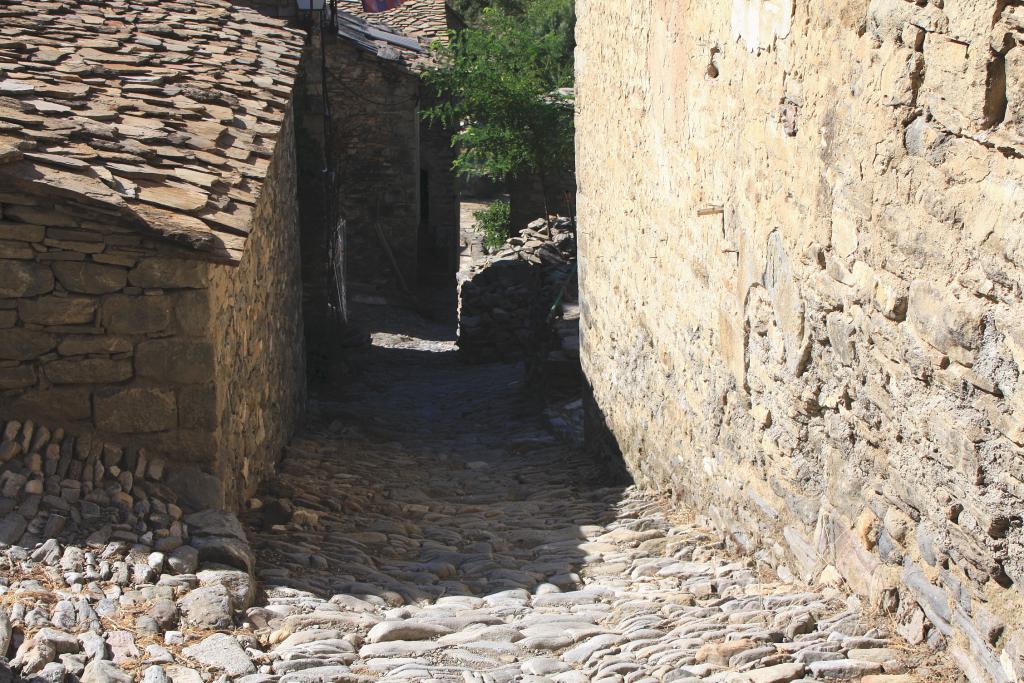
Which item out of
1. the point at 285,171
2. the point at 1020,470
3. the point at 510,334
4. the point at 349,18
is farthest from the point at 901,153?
the point at 349,18

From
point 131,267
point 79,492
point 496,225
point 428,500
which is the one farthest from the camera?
point 496,225

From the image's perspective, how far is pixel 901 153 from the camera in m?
2.84

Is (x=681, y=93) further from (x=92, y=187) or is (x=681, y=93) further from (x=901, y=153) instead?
(x=92, y=187)

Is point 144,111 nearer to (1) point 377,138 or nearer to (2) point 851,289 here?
(2) point 851,289

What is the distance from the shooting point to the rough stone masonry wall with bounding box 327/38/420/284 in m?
15.1

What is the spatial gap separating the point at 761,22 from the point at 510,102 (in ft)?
32.7

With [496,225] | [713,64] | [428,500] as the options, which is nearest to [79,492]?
[428,500]

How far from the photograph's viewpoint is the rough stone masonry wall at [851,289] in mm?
2488

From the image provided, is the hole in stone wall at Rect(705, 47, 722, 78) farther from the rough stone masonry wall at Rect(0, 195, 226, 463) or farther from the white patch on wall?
the rough stone masonry wall at Rect(0, 195, 226, 463)

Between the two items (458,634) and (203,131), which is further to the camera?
(203,131)

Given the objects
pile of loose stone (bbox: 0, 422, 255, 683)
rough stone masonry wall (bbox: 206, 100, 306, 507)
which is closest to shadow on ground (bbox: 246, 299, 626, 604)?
rough stone masonry wall (bbox: 206, 100, 306, 507)

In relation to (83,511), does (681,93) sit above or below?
above

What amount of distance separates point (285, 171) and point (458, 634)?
4886 mm

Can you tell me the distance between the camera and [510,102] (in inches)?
532
